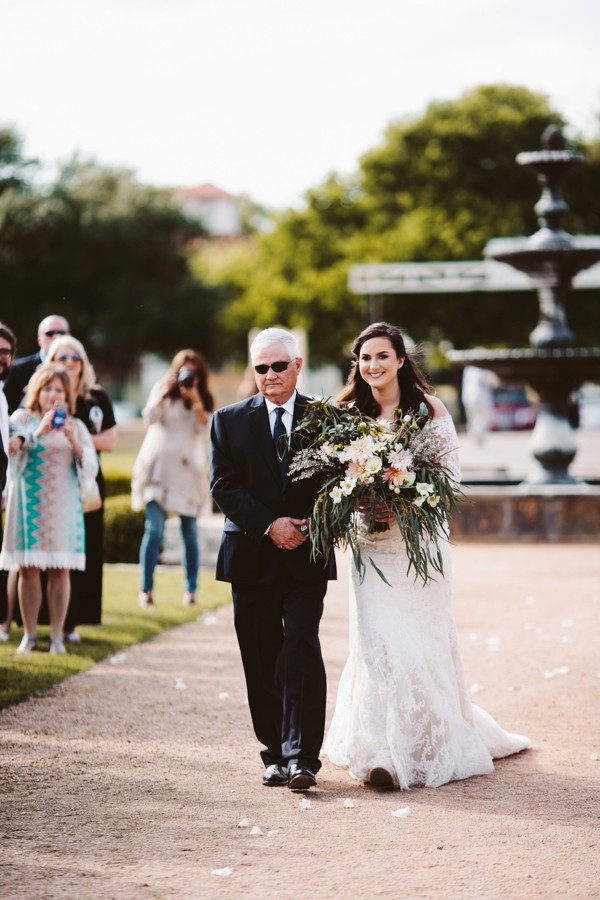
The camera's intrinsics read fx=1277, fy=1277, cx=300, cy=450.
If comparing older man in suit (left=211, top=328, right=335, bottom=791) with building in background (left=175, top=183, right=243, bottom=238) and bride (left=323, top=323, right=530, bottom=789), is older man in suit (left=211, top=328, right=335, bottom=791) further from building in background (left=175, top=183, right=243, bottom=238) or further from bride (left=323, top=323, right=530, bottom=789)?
building in background (left=175, top=183, right=243, bottom=238)

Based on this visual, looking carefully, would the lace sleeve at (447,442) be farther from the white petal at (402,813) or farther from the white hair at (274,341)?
the white petal at (402,813)

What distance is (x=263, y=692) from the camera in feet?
18.8

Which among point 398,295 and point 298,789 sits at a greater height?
point 398,295

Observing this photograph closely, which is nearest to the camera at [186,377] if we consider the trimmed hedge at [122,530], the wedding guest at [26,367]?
the wedding guest at [26,367]

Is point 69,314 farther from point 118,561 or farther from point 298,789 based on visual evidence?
point 298,789

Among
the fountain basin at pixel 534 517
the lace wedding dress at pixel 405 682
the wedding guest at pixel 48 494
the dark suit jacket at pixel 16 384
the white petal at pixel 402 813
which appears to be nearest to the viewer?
the white petal at pixel 402 813

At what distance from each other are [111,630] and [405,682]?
4497 millimetres

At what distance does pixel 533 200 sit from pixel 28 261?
741 inches

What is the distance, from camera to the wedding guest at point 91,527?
30.0ft

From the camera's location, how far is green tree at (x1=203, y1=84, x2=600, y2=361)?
46.1 metres

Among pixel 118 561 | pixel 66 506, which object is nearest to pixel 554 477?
pixel 118 561

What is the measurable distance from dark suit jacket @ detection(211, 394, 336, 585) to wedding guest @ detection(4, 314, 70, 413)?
3846 millimetres

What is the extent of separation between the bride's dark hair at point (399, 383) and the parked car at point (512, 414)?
46549mm

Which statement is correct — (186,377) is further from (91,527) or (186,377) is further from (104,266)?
(104,266)
